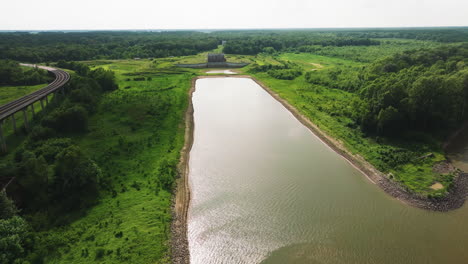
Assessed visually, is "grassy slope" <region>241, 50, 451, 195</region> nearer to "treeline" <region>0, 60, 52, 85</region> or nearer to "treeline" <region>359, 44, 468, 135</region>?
"treeline" <region>359, 44, 468, 135</region>

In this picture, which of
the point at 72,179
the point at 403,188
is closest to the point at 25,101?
the point at 72,179

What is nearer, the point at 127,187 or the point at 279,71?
the point at 127,187

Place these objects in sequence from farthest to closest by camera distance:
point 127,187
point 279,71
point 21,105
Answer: point 279,71 → point 21,105 → point 127,187

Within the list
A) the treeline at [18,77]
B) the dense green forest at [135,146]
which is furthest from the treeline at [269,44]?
the treeline at [18,77]

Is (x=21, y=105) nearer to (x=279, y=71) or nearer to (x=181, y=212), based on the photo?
(x=181, y=212)

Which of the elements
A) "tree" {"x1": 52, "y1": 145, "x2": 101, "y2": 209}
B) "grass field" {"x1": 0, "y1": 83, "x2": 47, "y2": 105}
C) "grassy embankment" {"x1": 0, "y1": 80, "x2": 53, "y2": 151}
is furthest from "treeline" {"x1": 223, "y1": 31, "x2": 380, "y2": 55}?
"tree" {"x1": 52, "y1": 145, "x2": 101, "y2": 209}

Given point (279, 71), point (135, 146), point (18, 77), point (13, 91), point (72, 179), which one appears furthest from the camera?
point (279, 71)
